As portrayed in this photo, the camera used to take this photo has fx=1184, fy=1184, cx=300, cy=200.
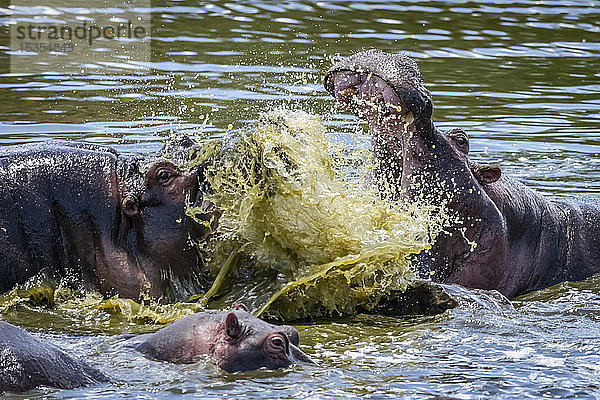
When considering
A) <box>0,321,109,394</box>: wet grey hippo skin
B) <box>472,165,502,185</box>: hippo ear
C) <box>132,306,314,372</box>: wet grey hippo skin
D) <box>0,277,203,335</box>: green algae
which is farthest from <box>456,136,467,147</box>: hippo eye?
<box>0,321,109,394</box>: wet grey hippo skin

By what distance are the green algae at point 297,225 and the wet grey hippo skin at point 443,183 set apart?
0.49 metres

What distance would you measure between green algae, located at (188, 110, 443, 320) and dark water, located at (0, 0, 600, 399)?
22cm

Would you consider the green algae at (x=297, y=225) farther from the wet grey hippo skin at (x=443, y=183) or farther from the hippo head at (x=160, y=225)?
the wet grey hippo skin at (x=443, y=183)

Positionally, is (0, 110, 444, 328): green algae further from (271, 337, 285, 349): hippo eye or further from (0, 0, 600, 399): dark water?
(271, 337, 285, 349): hippo eye

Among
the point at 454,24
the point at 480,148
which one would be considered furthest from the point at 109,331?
the point at 454,24

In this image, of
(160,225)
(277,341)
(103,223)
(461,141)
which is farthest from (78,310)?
(461,141)

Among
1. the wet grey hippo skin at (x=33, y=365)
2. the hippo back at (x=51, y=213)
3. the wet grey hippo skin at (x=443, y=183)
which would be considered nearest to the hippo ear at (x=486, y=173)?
the wet grey hippo skin at (x=443, y=183)

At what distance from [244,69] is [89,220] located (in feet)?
25.0

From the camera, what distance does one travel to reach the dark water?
194 inches

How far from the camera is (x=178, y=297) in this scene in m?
6.05

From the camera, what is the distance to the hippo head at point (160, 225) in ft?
19.7

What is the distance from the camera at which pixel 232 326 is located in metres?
4.93

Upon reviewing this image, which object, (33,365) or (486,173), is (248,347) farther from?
(486,173)

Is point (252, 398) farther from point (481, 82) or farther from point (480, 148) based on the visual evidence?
Answer: point (481, 82)
